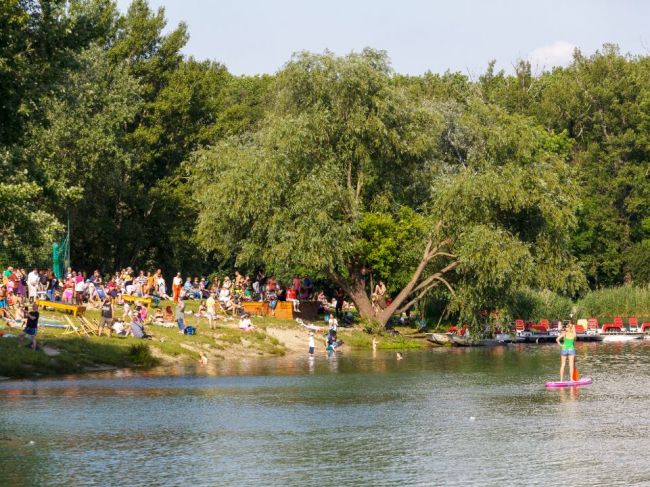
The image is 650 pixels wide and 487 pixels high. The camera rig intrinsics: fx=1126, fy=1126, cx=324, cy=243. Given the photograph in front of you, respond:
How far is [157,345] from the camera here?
49.6m

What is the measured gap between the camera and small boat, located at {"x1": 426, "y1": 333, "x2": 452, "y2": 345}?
215ft

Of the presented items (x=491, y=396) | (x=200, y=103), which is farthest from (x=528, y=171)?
(x=200, y=103)

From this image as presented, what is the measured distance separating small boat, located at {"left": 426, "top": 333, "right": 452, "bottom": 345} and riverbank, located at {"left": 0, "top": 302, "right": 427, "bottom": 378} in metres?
1.08

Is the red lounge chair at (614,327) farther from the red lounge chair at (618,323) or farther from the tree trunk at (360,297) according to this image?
the tree trunk at (360,297)

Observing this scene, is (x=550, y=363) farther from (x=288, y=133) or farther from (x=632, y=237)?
(x=632, y=237)

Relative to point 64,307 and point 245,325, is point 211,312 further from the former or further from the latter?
point 64,307

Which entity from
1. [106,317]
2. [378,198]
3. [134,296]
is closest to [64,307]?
[106,317]

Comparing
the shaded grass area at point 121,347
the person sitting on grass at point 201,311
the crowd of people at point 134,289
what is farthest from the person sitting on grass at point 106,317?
the person sitting on grass at point 201,311

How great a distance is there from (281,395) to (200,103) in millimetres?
54460

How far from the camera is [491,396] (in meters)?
36.1

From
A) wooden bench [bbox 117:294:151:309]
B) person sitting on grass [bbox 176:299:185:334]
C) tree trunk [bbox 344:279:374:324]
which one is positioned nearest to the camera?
person sitting on grass [bbox 176:299:185:334]

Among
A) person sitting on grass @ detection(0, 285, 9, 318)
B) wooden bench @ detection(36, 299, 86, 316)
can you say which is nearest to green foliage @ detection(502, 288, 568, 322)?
wooden bench @ detection(36, 299, 86, 316)

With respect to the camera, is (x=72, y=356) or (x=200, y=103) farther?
(x=200, y=103)

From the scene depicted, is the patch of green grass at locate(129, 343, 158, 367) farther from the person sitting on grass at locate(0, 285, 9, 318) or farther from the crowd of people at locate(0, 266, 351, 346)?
the person sitting on grass at locate(0, 285, 9, 318)
